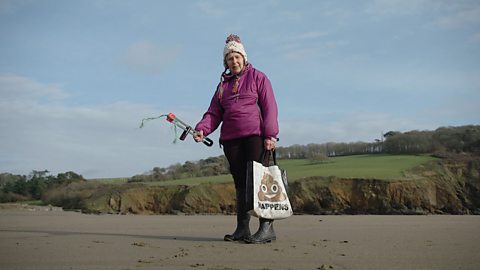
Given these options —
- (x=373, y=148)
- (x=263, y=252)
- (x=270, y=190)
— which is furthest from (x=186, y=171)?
(x=263, y=252)

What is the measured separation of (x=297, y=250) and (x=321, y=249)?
0.19 meters

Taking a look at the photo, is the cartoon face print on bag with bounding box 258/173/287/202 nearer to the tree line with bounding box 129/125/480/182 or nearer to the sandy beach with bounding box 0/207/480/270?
the sandy beach with bounding box 0/207/480/270

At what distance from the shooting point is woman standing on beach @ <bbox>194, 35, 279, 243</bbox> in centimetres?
427

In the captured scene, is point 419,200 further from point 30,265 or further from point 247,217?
point 30,265

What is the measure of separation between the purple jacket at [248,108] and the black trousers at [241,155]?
6cm

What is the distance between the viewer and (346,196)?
12.0 m

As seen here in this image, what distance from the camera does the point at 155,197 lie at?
1472 cm

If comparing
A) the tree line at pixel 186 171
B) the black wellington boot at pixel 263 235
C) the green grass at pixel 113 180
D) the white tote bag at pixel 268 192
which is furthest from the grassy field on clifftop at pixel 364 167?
the black wellington boot at pixel 263 235

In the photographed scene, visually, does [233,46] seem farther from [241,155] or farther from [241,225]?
[241,225]

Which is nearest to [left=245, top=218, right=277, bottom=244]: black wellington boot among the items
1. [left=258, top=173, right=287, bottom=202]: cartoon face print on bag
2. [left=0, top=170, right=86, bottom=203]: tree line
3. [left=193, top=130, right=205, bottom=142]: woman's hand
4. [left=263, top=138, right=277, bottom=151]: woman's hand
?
[left=258, top=173, right=287, bottom=202]: cartoon face print on bag

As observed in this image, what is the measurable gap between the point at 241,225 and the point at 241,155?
25.9 inches

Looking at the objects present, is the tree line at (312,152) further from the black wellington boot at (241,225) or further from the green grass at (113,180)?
the black wellington boot at (241,225)

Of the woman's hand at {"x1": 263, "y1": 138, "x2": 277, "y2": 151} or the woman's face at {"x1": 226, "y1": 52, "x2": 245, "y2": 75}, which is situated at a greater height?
the woman's face at {"x1": 226, "y1": 52, "x2": 245, "y2": 75}

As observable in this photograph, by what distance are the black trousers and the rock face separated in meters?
7.70
